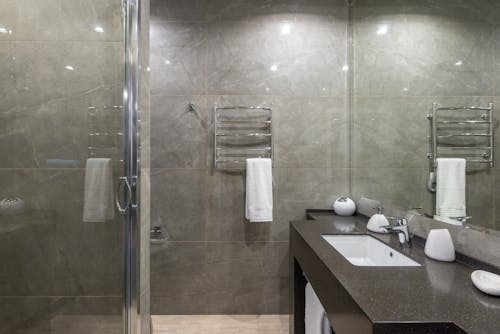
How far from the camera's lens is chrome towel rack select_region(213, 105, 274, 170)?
2.23 metres

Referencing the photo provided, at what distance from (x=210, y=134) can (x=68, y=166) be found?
1.29 metres

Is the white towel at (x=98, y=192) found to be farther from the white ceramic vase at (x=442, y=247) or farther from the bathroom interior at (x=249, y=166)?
the white ceramic vase at (x=442, y=247)

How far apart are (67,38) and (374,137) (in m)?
1.84

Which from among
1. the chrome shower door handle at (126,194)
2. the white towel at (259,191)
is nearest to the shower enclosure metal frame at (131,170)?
the chrome shower door handle at (126,194)

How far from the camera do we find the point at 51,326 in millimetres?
991

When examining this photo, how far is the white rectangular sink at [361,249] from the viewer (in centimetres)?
139

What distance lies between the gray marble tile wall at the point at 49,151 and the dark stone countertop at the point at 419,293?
3.20ft

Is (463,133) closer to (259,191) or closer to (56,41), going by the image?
(259,191)

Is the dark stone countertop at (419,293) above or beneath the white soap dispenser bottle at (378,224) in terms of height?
beneath

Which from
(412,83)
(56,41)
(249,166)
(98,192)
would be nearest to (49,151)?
(98,192)

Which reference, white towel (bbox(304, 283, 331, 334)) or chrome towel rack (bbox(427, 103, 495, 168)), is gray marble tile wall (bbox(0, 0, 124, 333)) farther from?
chrome towel rack (bbox(427, 103, 495, 168))

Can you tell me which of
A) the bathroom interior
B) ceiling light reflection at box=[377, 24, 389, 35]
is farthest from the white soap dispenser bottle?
ceiling light reflection at box=[377, 24, 389, 35]

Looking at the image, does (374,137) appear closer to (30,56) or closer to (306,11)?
(306,11)

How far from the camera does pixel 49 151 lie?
96 centimetres
